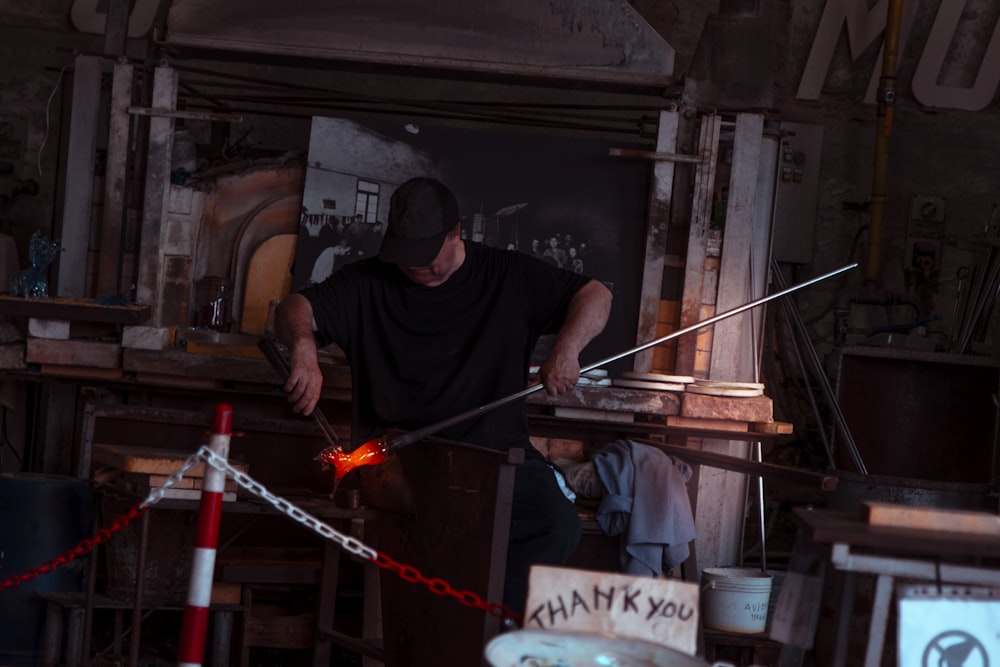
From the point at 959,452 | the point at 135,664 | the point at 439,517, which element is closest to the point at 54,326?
the point at 135,664

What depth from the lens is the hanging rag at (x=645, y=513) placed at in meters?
5.08

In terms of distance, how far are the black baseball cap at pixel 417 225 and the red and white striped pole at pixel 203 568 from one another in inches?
51.7

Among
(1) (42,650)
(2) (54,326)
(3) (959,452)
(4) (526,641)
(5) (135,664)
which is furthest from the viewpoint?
(3) (959,452)

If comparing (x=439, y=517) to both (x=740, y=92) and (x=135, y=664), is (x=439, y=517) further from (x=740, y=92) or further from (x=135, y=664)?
(x=740, y=92)

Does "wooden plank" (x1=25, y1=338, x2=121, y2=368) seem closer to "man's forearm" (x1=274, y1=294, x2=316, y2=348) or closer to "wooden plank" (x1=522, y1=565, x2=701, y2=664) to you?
"man's forearm" (x1=274, y1=294, x2=316, y2=348)

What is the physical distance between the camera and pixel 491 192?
595cm

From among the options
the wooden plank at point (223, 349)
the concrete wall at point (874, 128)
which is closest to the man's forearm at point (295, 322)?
the wooden plank at point (223, 349)

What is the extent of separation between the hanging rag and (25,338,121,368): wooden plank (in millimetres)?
2289

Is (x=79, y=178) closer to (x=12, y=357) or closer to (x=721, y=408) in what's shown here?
(x=12, y=357)

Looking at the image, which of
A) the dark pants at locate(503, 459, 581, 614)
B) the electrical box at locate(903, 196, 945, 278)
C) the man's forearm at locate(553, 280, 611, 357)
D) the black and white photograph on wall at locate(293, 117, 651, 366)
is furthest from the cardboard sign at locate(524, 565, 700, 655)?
the electrical box at locate(903, 196, 945, 278)

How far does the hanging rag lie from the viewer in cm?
508

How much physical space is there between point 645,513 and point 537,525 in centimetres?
99

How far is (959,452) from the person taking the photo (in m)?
6.38

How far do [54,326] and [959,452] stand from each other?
464 centimetres
